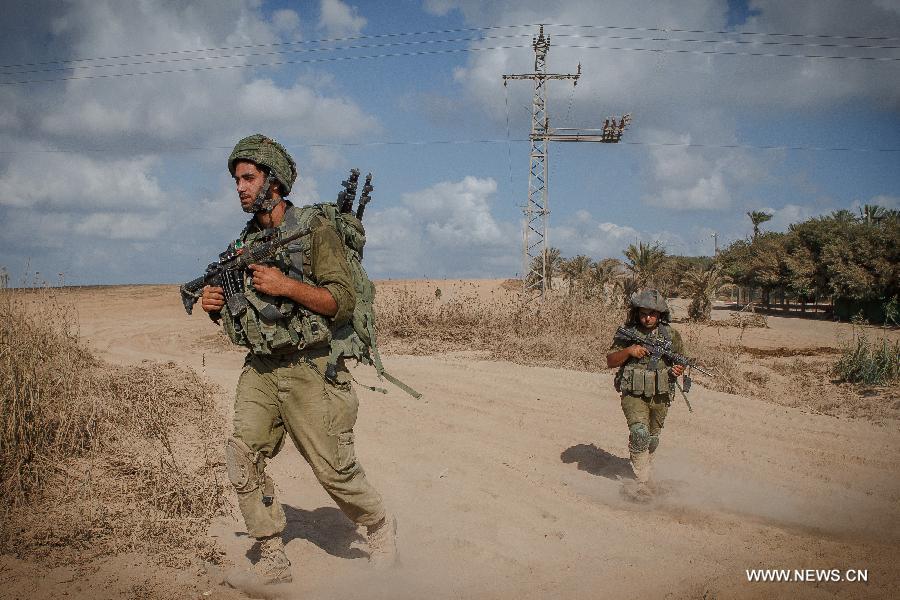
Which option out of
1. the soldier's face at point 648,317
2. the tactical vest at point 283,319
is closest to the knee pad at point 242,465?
the tactical vest at point 283,319

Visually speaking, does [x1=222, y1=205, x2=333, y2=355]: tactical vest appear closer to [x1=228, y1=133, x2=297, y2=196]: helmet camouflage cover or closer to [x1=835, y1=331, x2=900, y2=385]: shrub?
[x1=228, y1=133, x2=297, y2=196]: helmet camouflage cover

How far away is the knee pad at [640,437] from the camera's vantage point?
5453 millimetres

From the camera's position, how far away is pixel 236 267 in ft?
11.2

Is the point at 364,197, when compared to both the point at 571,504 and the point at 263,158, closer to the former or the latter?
the point at 263,158

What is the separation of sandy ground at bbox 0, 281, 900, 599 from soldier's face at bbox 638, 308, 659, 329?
1506 millimetres

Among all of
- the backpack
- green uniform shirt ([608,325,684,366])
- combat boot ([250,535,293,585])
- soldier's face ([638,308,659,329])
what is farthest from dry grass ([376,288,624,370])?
combat boot ([250,535,293,585])

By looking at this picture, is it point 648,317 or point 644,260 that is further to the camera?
point 644,260

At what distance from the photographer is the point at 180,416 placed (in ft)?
21.3

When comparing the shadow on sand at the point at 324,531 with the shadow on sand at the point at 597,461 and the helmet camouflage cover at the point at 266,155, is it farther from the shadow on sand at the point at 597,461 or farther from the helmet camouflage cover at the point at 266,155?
the shadow on sand at the point at 597,461

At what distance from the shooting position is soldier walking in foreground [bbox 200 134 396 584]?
3.36 m

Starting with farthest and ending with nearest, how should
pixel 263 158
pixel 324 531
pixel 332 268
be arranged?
pixel 324 531, pixel 263 158, pixel 332 268
